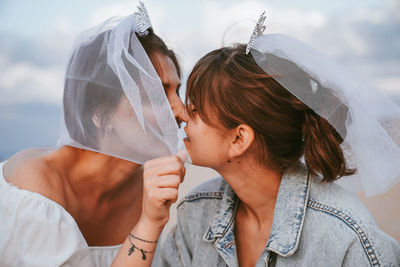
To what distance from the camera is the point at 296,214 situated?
1.46 m

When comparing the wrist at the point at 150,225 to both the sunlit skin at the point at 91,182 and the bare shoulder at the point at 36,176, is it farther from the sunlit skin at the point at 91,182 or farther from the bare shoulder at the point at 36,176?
the bare shoulder at the point at 36,176

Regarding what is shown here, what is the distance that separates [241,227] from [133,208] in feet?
2.43

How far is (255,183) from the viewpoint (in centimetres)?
161

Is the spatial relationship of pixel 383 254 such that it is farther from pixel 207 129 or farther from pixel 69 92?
pixel 69 92

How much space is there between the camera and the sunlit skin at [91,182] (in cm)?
173

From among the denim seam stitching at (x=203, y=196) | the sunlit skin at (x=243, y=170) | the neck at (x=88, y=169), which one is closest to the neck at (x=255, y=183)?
the sunlit skin at (x=243, y=170)

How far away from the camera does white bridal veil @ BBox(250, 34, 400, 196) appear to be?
4.42ft

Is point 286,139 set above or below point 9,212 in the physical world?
above

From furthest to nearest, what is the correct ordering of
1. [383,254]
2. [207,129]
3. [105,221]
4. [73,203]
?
1. [105,221]
2. [73,203]
3. [207,129]
4. [383,254]

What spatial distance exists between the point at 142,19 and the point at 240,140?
2.30 feet

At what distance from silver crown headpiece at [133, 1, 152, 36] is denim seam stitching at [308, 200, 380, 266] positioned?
1.04m

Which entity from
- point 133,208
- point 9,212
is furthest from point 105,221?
point 9,212

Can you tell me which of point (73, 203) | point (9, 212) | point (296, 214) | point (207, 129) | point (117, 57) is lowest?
point (73, 203)

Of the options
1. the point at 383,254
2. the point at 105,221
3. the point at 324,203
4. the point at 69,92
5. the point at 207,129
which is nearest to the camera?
the point at 383,254
